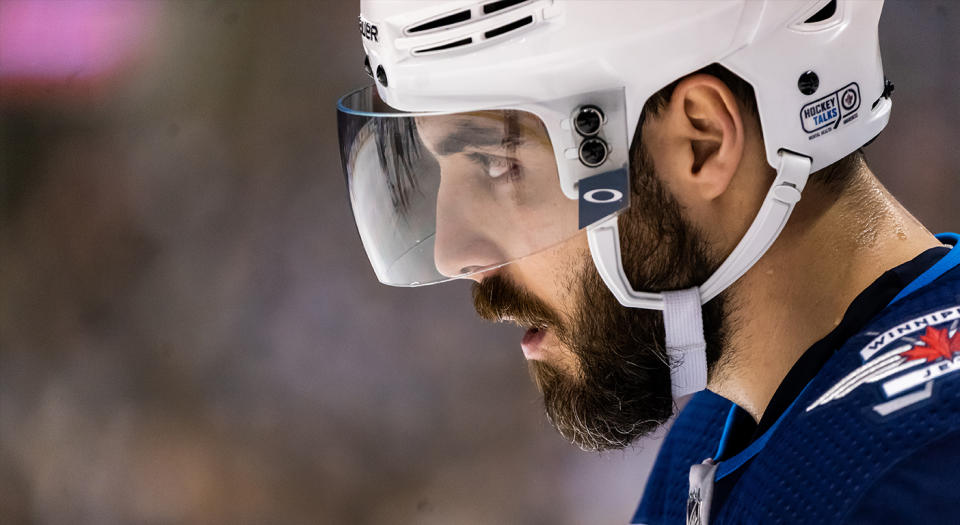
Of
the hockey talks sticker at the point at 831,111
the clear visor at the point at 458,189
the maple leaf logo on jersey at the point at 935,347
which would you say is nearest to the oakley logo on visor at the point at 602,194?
the clear visor at the point at 458,189

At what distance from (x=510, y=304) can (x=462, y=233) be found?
0.17m

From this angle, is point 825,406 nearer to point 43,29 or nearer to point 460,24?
point 460,24

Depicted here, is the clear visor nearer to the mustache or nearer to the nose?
the nose

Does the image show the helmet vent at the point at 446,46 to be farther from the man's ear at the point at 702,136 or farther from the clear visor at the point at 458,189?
the man's ear at the point at 702,136

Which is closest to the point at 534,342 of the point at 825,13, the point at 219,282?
the point at 825,13

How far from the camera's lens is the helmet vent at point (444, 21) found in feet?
3.50

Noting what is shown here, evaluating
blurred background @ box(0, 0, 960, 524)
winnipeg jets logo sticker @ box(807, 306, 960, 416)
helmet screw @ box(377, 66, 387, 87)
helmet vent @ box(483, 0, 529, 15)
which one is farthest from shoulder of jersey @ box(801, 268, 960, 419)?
blurred background @ box(0, 0, 960, 524)

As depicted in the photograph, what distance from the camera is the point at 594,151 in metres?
1.08

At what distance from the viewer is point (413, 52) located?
111cm

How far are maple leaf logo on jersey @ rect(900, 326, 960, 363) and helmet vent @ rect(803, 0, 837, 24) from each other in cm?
38

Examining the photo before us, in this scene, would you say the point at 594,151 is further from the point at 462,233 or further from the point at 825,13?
the point at 825,13

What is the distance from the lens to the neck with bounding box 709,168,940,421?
1.08m

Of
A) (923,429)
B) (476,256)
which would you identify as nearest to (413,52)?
(476,256)

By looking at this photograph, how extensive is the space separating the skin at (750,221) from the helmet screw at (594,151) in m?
0.06
